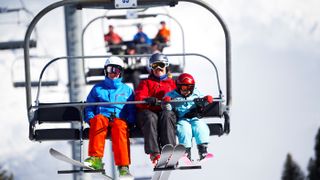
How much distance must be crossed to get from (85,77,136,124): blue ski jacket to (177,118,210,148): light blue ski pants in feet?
1.69

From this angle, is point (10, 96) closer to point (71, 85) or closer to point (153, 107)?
point (71, 85)

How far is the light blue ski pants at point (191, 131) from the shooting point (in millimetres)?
8500

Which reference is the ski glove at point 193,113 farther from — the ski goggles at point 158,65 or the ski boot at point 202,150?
the ski goggles at point 158,65

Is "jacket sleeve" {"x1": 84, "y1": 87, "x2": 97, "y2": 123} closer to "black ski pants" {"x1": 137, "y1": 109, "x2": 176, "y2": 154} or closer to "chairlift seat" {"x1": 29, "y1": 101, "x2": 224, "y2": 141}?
"chairlift seat" {"x1": 29, "y1": 101, "x2": 224, "y2": 141}

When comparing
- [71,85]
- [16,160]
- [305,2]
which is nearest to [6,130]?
[16,160]

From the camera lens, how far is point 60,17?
5819 cm

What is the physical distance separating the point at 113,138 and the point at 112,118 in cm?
25

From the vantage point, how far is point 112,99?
881cm

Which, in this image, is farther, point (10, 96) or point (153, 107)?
point (10, 96)

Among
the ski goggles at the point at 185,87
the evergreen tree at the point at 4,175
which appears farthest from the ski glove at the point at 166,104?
the evergreen tree at the point at 4,175

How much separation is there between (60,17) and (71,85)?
1739 inches

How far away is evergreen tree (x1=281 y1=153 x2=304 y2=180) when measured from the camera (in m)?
53.7

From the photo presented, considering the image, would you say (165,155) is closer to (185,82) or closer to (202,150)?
(202,150)

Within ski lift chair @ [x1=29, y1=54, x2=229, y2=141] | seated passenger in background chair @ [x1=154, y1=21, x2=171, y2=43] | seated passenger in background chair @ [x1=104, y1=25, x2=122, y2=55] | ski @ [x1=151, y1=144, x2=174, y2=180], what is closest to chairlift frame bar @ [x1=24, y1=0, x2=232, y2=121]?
ski lift chair @ [x1=29, y1=54, x2=229, y2=141]
